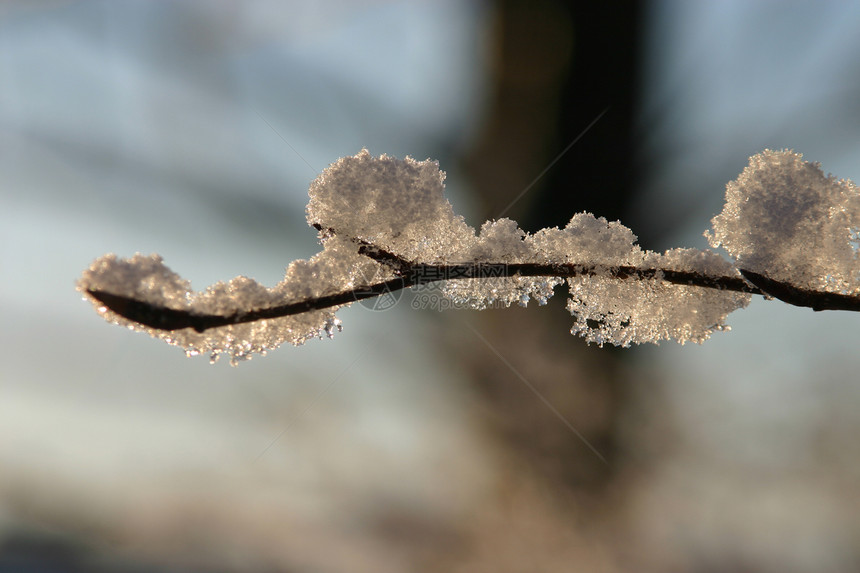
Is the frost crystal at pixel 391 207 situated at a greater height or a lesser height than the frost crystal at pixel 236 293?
greater

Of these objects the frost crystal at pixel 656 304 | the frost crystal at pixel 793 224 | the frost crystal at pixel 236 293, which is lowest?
the frost crystal at pixel 236 293

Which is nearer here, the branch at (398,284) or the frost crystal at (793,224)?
the branch at (398,284)

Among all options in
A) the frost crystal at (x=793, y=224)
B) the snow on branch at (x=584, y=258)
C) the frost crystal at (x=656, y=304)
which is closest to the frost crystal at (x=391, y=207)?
the snow on branch at (x=584, y=258)

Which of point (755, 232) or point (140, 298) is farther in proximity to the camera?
point (755, 232)

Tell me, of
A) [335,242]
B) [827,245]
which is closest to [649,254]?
[827,245]

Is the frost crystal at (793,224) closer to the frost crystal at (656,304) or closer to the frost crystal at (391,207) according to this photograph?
the frost crystal at (656,304)

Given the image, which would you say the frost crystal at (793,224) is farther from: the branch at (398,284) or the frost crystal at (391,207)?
the frost crystal at (391,207)

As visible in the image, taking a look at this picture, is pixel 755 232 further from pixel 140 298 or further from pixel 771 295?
pixel 140 298

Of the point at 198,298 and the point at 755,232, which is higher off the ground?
the point at 755,232

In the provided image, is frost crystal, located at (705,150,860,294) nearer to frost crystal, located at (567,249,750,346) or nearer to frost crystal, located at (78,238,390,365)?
frost crystal, located at (567,249,750,346)
